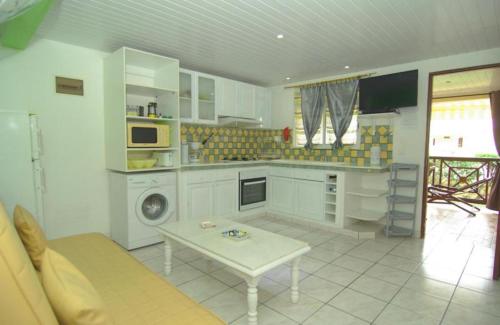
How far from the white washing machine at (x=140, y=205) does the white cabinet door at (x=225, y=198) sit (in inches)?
26.8

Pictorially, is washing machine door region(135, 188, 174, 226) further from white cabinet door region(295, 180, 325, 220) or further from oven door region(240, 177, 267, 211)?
white cabinet door region(295, 180, 325, 220)

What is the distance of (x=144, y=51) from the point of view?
328 cm

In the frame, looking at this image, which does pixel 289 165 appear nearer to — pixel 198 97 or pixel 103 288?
pixel 198 97

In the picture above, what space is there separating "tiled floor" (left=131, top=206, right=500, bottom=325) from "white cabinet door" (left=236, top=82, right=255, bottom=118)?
2.34 m

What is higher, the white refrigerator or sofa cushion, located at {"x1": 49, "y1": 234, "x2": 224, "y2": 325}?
the white refrigerator

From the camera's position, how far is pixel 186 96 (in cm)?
395

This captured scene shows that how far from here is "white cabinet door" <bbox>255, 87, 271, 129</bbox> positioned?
4.95 metres

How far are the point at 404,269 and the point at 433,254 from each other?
2.16ft

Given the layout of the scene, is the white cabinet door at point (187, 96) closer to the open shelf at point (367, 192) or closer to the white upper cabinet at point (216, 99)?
the white upper cabinet at point (216, 99)

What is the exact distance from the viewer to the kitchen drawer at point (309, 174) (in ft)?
13.1

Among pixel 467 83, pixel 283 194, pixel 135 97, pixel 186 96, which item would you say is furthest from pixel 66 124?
pixel 467 83

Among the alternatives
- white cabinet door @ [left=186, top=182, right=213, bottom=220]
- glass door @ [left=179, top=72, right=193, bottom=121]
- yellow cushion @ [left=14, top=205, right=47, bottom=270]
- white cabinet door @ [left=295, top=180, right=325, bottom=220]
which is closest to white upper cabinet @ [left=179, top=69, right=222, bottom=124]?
glass door @ [left=179, top=72, right=193, bottom=121]

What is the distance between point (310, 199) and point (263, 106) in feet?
6.47

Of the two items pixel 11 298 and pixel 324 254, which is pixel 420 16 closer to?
pixel 324 254
